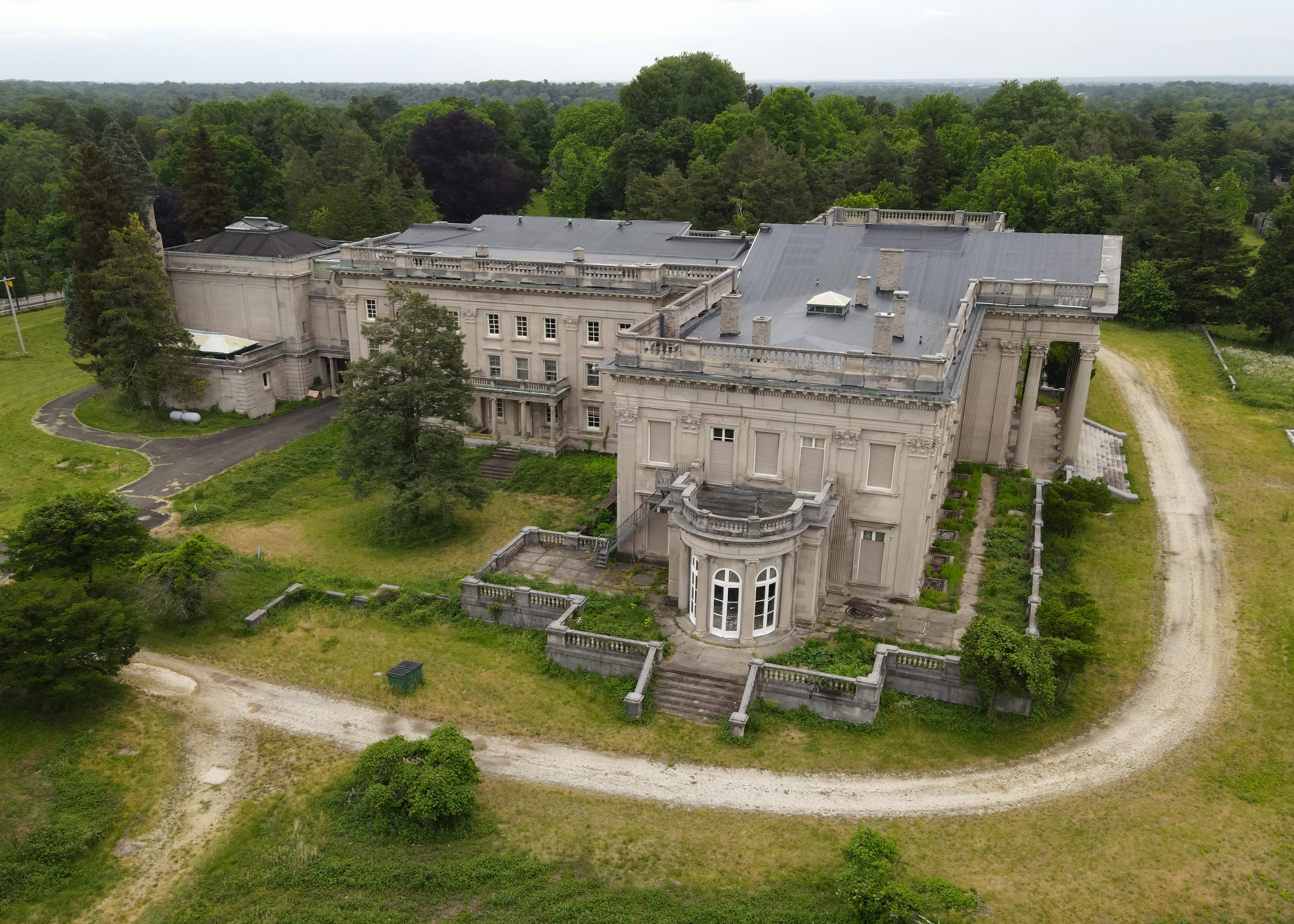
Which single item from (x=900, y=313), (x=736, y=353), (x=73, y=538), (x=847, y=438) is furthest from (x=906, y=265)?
(x=73, y=538)

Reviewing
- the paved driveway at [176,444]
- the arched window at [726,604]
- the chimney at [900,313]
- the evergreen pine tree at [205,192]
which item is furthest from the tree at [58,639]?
the evergreen pine tree at [205,192]

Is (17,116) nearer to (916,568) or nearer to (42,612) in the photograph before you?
(42,612)

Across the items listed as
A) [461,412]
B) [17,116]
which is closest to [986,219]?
[461,412]

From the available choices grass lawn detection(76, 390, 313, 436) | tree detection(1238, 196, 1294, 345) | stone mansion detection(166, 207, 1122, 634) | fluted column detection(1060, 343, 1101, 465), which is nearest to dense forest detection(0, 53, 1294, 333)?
tree detection(1238, 196, 1294, 345)

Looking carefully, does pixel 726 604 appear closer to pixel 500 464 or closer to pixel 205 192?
pixel 500 464

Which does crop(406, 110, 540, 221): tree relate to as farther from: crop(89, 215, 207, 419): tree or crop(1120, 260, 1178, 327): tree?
crop(1120, 260, 1178, 327): tree
